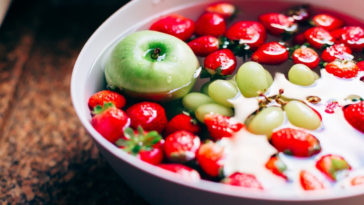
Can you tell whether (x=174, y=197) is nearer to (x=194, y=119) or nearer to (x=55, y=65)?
(x=194, y=119)

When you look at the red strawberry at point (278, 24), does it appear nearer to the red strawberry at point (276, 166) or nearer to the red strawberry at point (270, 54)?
the red strawberry at point (270, 54)

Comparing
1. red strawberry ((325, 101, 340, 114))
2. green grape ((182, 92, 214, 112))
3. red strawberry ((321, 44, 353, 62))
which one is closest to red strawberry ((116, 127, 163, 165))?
green grape ((182, 92, 214, 112))

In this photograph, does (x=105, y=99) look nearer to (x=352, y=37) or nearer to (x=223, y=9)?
(x=223, y=9)

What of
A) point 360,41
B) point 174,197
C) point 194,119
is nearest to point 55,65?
point 194,119

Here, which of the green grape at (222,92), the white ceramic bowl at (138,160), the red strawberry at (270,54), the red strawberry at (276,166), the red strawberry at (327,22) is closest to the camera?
the white ceramic bowl at (138,160)

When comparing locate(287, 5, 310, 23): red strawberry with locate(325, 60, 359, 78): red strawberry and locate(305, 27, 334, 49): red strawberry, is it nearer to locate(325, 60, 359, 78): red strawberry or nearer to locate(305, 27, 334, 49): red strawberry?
locate(305, 27, 334, 49): red strawberry

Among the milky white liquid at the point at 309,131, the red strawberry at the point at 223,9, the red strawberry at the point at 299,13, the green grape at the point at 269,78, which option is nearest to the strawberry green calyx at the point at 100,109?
the milky white liquid at the point at 309,131
